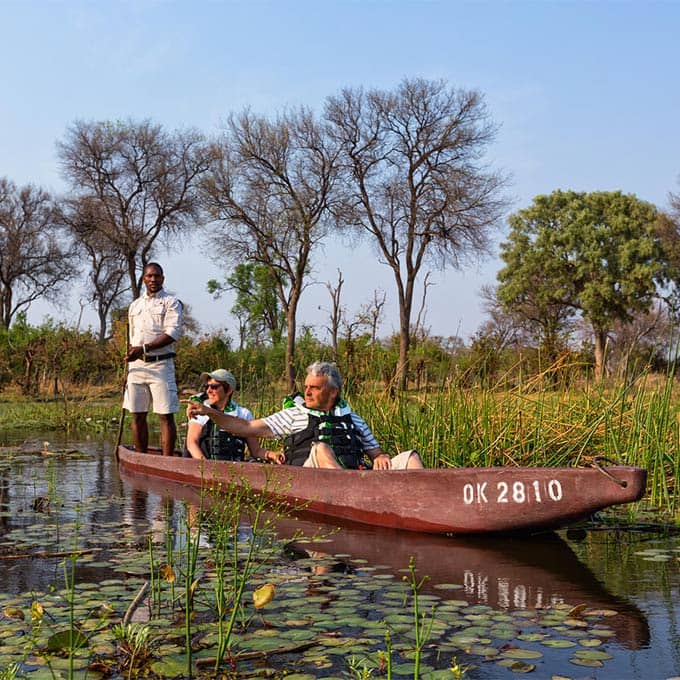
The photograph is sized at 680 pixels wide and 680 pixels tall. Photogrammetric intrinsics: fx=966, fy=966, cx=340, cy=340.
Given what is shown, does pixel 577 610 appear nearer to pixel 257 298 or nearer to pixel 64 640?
pixel 64 640

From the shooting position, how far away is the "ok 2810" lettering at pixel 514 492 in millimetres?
5777

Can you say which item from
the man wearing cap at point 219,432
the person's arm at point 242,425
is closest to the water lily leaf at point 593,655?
the person's arm at point 242,425

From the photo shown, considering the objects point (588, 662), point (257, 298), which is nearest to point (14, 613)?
point (588, 662)

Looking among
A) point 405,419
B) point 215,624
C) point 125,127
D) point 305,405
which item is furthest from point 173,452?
point 125,127

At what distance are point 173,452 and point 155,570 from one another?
532cm

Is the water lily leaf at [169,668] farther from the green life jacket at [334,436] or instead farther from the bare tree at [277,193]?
the bare tree at [277,193]

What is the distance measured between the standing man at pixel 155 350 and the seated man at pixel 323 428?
3.04m

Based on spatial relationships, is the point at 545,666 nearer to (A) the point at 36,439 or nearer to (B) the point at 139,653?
(B) the point at 139,653

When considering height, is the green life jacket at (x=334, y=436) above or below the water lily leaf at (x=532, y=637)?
above

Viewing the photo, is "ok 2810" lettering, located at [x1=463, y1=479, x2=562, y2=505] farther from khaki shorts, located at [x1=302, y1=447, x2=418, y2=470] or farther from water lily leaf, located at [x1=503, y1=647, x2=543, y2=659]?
water lily leaf, located at [x1=503, y1=647, x2=543, y2=659]

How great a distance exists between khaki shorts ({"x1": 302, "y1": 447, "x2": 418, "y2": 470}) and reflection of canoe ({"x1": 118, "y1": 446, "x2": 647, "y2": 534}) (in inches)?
7.2

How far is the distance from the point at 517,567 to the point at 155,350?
5617 mm

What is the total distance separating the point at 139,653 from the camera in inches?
136

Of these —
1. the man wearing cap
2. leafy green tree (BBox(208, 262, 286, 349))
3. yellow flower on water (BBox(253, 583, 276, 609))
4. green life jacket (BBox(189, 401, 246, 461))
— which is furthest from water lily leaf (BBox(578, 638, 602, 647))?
leafy green tree (BBox(208, 262, 286, 349))
